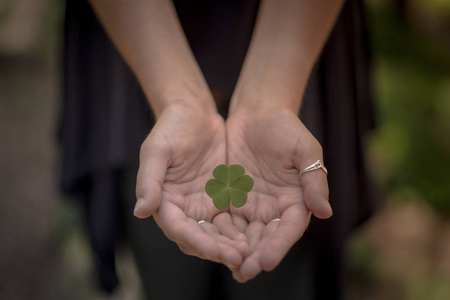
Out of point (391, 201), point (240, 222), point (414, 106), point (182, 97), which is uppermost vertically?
point (182, 97)

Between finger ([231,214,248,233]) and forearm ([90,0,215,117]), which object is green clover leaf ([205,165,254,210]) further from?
forearm ([90,0,215,117])

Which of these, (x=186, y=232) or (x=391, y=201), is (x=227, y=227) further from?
(x=391, y=201)

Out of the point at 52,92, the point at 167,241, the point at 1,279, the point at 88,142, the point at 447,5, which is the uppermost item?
the point at 447,5

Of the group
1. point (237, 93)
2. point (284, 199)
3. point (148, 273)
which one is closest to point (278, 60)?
point (237, 93)

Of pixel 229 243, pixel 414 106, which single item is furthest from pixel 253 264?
pixel 414 106

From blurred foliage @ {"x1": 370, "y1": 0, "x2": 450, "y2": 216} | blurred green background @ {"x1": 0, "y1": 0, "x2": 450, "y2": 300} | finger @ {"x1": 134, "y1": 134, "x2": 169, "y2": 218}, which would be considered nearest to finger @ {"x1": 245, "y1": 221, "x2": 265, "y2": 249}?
finger @ {"x1": 134, "y1": 134, "x2": 169, "y2": 218}

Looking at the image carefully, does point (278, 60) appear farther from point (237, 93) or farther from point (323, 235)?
point (323, 235)
